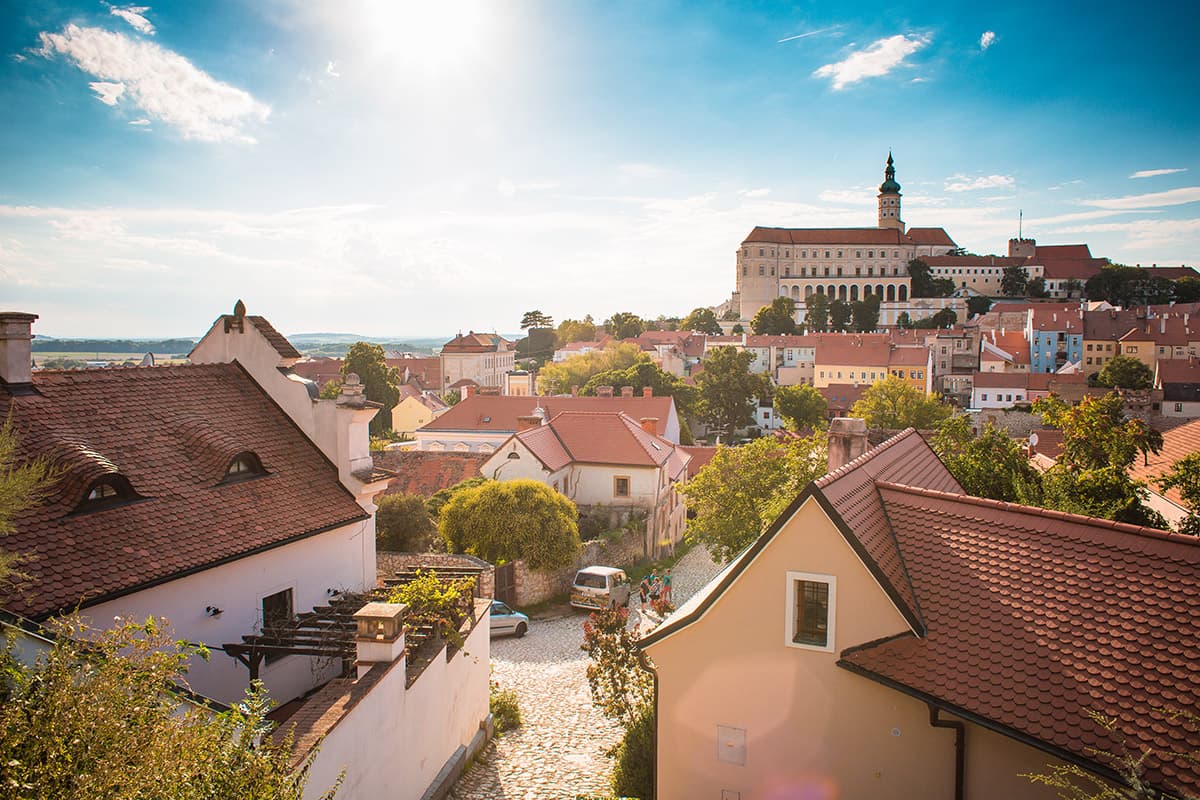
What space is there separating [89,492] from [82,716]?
6754 mm

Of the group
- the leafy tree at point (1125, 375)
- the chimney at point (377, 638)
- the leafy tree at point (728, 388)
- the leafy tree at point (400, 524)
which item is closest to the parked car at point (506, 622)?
the leafy tree at point (400, 524)

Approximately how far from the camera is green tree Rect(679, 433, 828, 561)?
89.5ft

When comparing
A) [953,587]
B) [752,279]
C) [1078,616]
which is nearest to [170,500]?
[953,587]

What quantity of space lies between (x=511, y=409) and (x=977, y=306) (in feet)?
455

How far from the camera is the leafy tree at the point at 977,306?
6093 inches

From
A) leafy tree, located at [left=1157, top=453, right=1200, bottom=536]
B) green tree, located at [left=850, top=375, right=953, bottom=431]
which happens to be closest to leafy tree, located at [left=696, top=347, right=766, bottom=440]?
green tree, located at [left=850, top=375, right=953, bottom=431]

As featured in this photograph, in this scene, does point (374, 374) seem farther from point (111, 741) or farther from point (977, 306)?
point (977, 306)

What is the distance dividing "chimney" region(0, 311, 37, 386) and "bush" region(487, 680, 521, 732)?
33.3ft

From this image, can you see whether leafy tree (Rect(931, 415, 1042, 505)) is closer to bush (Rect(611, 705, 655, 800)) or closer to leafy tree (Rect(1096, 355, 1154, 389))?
bush (Rect(611, 705, 655, 800))

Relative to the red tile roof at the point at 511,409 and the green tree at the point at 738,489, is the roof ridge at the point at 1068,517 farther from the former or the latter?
the red tile roof at the point at 511,409

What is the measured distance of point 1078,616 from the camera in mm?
8539

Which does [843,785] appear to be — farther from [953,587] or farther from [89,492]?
[89,492]

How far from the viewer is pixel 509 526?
25.2 meters

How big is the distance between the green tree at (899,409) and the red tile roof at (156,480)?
168 ft
